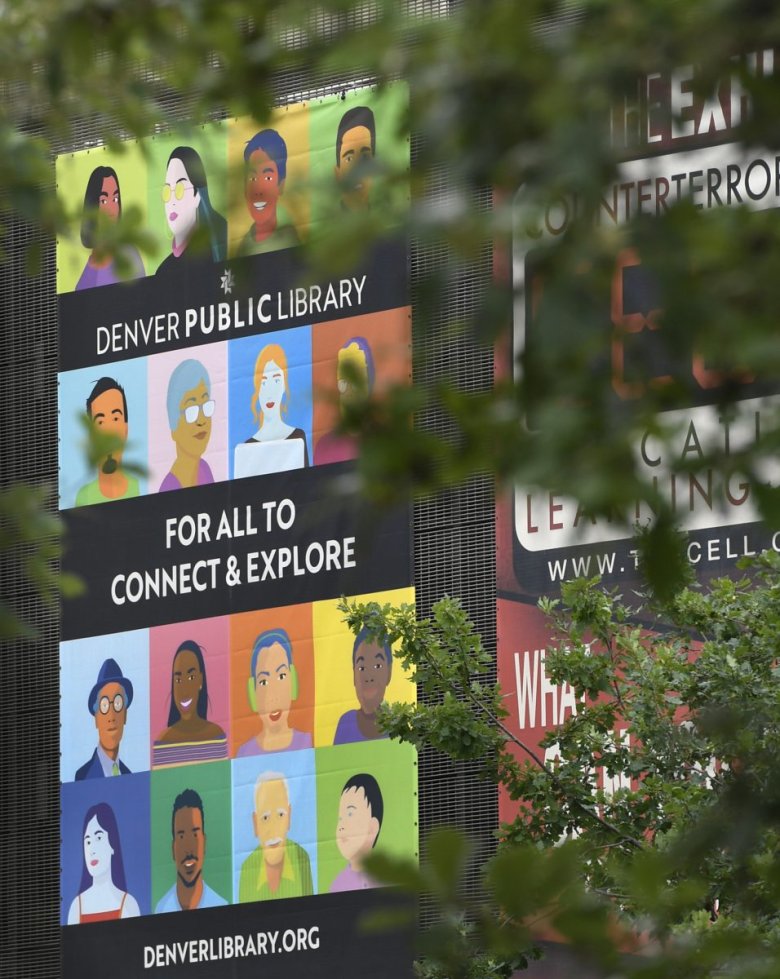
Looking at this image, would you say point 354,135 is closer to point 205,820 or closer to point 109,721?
point 109,721

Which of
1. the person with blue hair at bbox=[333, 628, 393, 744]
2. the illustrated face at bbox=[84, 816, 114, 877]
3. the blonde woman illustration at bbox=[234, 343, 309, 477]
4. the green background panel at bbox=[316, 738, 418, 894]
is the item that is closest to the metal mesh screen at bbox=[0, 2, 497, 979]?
the green background panel at bbox=[316, 738, 418, 894]

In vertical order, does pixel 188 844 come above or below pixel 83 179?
below

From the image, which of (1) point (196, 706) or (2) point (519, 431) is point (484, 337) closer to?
(2) point (519, 431)

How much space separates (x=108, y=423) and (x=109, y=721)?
2966 millimetres

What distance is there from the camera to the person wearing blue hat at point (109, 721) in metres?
21.8

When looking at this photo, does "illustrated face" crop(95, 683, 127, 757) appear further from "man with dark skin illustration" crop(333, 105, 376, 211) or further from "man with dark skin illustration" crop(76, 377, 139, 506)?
"man with dark skin illustration" crop(333, 105, 376, 211)

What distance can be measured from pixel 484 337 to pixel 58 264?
69.8ft

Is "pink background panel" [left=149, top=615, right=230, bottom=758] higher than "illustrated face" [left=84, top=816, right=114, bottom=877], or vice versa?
"pink background panel" [left=149, top=615, right=230, bottom=758]

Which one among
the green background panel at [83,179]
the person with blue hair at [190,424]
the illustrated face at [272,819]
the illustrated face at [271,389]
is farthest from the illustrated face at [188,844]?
the green background panel at [83,179]

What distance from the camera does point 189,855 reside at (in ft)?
69.3

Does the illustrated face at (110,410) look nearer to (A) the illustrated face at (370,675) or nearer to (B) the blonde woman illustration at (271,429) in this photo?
(B) the blonde woman illustration at (271,429)

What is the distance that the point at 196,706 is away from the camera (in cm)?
2130

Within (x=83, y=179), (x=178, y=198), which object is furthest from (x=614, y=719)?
(x=83, y=179)

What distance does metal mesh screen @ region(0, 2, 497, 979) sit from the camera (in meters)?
20.1
